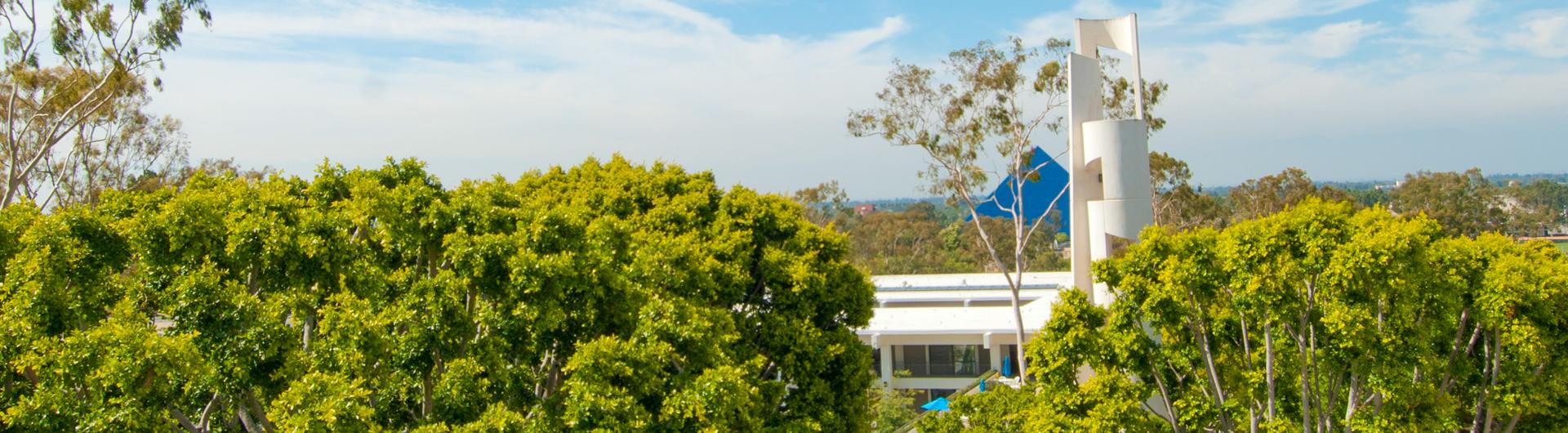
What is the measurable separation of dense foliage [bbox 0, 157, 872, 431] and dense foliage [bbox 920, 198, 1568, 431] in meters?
4.24

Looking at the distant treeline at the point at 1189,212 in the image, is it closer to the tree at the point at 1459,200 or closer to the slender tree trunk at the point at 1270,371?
the tree at the point at 1459,200

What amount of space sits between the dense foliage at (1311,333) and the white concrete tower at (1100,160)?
17.8 feet

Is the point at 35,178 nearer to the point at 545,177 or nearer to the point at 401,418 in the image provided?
the point at 545,177

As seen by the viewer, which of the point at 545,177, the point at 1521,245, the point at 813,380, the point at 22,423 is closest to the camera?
the point at 22,423

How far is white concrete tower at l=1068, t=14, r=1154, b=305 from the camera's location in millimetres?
18875

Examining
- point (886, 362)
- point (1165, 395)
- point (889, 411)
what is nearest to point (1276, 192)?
point (886, 362)

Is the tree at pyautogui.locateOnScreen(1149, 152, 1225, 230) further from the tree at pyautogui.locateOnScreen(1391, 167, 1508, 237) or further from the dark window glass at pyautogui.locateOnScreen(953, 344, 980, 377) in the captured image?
the tree at pyautogui.locateOnScreen(1391, 167, 1508, 237)

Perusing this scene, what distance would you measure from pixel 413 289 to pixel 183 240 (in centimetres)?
180

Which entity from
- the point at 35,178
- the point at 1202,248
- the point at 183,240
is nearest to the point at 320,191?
the point at 183,240

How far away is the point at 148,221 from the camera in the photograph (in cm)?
942

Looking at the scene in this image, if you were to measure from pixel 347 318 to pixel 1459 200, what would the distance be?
58.2 metres

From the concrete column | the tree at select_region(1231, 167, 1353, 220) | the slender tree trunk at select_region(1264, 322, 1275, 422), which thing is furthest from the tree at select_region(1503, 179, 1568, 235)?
the slender tree trunk at select_region(1264, 322, 1275, 422)

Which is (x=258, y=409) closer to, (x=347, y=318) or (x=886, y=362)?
(x=347, y=318)

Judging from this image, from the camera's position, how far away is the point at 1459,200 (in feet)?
183
